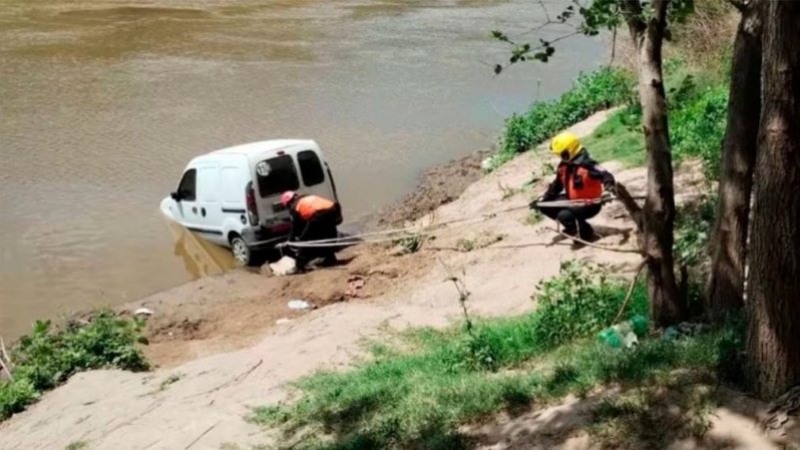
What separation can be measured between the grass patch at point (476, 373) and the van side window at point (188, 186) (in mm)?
7229

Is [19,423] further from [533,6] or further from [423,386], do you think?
[533,6]

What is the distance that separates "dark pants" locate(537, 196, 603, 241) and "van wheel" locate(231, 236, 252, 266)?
5149 mm

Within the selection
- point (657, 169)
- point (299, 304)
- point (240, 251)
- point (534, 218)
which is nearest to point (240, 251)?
point (240, 251)

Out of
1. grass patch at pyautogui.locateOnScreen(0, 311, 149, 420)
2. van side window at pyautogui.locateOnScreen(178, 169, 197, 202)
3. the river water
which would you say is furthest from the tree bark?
van side window at pyautogui.locateOnScreen(178, 169, 197, 202)

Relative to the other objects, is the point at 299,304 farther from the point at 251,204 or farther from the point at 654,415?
the point at 654,415

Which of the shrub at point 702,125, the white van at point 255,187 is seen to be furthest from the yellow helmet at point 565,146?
the white van at point 255,187

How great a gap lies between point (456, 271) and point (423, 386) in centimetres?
555

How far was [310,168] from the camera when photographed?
1534 centimetres

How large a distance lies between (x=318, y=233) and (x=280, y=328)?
2780 millimetres

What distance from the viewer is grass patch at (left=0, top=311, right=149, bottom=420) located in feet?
34.7

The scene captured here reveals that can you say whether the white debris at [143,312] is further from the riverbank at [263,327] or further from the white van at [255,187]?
the white van at [255,187]

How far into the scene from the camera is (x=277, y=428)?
786 cm

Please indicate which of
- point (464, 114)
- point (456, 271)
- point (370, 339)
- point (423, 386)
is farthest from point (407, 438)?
point (464, 114)

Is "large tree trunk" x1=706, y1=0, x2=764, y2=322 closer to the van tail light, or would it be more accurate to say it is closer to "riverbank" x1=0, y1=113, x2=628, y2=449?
"riverbank" x1=0, y1=113, x2=628, y2=449
